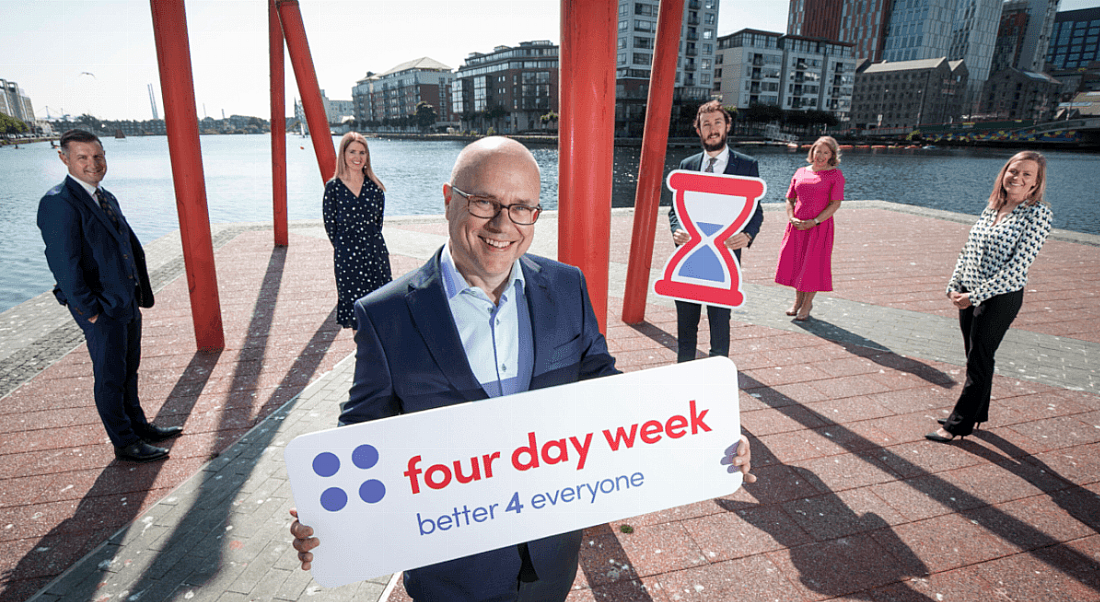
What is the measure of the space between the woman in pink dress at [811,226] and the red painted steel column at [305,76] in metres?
6.75

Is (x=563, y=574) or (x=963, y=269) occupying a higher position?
(x=963, y=269)

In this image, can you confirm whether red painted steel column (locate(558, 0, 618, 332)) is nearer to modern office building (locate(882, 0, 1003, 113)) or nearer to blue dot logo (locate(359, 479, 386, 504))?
blue dot logo (locate(359, 479, 386, 504))

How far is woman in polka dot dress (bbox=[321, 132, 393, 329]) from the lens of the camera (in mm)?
5227

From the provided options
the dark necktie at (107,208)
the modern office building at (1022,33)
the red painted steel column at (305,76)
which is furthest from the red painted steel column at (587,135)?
the modern office building at (1022,33)

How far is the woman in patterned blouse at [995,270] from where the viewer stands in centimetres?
339

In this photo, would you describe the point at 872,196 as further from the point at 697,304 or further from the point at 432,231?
the point at 697,304

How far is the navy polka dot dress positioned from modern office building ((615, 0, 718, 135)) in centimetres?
7530

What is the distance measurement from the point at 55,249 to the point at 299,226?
10064mm

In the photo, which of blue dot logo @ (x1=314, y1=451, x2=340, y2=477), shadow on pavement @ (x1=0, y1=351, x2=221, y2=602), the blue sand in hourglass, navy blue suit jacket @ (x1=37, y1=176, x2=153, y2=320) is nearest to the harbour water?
navy blue suit jacket @ (x1=37, y1=176, x2=153, y2=320)

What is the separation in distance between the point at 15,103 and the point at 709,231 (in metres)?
177

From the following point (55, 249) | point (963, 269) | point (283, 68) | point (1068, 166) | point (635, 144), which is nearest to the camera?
point (55, 249)

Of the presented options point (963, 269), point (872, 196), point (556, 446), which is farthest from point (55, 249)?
point (872, 196)

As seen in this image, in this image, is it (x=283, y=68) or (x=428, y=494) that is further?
(x=283, y=68)

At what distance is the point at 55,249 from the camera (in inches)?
126
